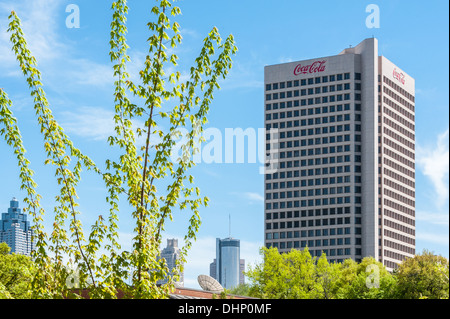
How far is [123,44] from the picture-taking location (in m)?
15.1

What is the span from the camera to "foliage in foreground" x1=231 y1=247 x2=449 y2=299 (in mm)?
93875

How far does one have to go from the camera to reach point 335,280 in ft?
355

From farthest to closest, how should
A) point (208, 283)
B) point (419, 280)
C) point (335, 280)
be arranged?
point (335, 280), point (419, 280), point (208, 283)

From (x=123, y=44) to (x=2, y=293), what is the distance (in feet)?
18.9

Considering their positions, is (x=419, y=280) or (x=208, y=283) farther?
(x=419, y=280)

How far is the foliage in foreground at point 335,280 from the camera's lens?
3696 inches

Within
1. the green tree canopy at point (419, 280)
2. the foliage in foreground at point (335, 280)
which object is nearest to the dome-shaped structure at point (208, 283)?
the foliage in foreground at point (335, 280)

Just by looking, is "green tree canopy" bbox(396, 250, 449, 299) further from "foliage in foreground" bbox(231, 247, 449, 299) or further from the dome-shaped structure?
the dome-shaped structure

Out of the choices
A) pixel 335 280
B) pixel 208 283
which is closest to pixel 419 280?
pixel 335 280

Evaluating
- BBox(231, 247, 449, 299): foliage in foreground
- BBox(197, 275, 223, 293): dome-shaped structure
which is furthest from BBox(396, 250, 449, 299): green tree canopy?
BBox(197, 275, 223, 293): dome-shaped structure

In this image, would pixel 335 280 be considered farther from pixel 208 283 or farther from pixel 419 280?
pixel 208 283

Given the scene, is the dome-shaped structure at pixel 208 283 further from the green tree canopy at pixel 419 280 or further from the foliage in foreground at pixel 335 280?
the green tree canopy at pixel 419 280

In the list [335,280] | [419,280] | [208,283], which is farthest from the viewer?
[335,280]
